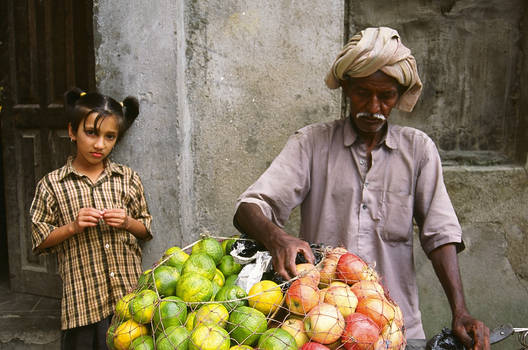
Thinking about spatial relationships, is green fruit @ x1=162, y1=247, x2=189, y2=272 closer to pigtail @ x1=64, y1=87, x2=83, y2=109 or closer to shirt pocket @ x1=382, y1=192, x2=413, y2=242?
shirt pocket @ x1=382, y1=192, x2=413, y2=242

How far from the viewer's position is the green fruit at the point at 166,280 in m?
1.47

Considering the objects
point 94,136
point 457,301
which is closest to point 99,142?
point 94,136

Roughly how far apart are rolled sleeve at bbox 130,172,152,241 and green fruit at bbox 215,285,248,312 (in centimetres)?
140

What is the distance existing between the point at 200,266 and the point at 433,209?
109cm

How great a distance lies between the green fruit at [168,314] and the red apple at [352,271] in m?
0.54

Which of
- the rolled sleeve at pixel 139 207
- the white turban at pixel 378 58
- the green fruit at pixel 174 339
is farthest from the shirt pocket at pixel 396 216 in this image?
the rolled sleeve at pixel 139 207

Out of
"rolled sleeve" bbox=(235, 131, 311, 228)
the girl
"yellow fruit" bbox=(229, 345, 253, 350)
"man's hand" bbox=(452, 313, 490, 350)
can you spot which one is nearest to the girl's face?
the girl

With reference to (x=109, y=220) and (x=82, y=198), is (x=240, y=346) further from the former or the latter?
(x=82, y=198)

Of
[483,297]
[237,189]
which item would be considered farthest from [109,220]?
[483,297]

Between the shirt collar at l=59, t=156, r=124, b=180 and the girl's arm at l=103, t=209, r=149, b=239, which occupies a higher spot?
the shirt collar at l=59, t=156, r=124, b=180

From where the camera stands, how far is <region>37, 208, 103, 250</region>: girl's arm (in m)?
2.37

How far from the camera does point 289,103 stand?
9.84ft

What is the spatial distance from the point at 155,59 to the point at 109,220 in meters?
1.05

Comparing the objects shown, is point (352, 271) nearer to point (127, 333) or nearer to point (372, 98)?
point (127, 333)
